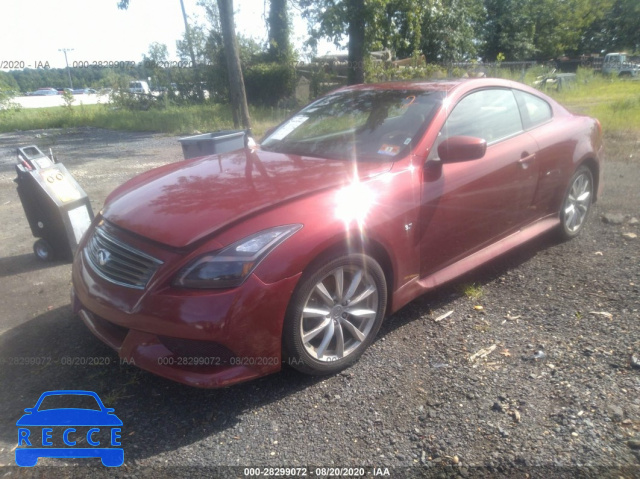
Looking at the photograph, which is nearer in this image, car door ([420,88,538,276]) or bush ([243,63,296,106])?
car door ([420,88,538,276])

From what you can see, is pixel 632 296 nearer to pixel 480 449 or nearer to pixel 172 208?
pixel 480 449

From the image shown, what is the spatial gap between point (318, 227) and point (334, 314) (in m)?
0.55

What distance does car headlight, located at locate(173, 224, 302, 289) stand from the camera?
2.37 metres

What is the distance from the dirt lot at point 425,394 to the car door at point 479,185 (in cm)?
51

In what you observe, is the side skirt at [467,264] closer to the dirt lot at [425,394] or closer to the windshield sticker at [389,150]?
the dirt lot at [425,394]

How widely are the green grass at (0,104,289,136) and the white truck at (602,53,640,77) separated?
23.8 meters

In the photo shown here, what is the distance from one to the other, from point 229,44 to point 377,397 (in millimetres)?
10590

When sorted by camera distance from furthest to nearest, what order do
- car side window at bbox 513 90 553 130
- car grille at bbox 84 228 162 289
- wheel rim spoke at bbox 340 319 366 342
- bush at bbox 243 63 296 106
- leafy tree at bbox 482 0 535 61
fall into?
leafy tree at bbox 482 0 535 61, bush at bbox 243 63 296 106, car side window at bbox 513 90 553 130, wheel rim spoke at bbox 340 319 366 342, car grille at bbox 84 228 162 289

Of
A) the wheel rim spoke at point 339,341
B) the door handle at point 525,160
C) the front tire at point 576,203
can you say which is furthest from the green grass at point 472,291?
the wheel rim spoke at point 339,341

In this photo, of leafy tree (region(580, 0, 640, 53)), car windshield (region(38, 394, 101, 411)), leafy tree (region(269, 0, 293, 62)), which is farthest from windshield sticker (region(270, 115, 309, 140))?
leafy tree (region(580, 0, 640, 53))

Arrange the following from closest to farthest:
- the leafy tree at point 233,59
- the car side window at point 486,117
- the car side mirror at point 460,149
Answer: the car side mirror at point 460,149, the car side window at point 486,117, the leafy tree at point 233,59

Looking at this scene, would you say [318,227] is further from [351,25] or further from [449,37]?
Result: [449,37]

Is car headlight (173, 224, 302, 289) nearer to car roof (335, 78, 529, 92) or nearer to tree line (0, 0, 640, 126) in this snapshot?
car roof (335, 78, 529, 92)

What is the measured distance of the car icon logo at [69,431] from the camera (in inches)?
91.1
